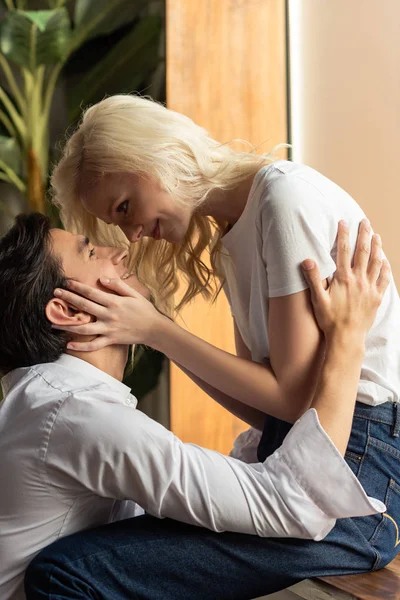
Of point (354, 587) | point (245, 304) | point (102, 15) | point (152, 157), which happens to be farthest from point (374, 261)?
point (102, 15)

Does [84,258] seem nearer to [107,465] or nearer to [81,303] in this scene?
[81,303]

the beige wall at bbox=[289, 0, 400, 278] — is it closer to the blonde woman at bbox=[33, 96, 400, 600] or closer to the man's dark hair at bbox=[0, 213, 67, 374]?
the blonde woman at bbox=[33, 96, 400, 600]

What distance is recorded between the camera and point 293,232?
4.51ft

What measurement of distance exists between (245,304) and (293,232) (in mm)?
317

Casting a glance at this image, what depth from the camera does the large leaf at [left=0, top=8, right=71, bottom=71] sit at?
2.52 m

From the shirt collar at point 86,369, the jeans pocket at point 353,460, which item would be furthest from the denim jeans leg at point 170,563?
the shirt collar at point 86,369

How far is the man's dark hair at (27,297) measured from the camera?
1.30m

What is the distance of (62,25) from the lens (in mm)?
2553

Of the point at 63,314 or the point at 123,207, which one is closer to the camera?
the point at 63,314

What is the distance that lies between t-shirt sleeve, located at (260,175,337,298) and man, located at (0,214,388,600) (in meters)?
0.18

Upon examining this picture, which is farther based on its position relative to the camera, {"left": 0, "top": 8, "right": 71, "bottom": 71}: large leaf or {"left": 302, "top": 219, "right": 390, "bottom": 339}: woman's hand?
{"left": 0, "top": 8, "right": 71, "bottom": 71}: large leaf

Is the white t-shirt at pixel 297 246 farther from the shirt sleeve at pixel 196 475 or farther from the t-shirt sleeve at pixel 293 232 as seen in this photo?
the shirt sleeve at pixel 196 475

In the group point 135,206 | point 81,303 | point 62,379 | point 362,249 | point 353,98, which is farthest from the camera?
point 353,98

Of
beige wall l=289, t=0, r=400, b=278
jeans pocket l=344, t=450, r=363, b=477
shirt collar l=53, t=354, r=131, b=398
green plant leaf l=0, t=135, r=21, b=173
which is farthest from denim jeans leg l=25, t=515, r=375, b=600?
green plant leaf l=0, t=135, r=21, b=173
